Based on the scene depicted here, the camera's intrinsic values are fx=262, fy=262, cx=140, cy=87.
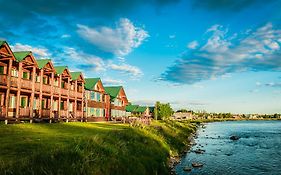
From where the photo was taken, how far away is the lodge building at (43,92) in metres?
29.4

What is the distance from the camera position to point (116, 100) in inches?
2559

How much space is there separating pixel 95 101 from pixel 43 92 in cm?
1808

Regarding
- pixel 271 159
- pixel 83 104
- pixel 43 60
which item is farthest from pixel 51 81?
pixel 271 159

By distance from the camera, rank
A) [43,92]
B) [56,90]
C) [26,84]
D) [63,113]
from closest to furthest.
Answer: [26,84]
[43,92]
[56,90]
[63,113]

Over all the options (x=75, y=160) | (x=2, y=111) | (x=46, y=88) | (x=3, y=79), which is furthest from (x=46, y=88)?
(x=75, y=160)

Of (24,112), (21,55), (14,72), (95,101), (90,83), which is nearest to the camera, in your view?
(24,112)

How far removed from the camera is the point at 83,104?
156 feet

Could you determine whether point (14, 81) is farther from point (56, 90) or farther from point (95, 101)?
point (95, 101)

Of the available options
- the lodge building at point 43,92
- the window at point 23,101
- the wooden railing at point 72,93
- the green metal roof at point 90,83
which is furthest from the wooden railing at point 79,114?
the window at point 23,101

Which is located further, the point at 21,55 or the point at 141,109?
the point at 141,109

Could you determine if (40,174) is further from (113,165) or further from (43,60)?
(43,60)

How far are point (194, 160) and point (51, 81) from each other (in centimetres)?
2208

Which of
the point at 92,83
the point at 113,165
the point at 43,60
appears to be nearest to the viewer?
the point at 113,165

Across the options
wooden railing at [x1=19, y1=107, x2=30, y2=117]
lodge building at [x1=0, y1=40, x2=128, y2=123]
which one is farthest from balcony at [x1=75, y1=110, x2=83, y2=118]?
wooden railing at [x1=19, y1=107, x2=30, y2=117]
